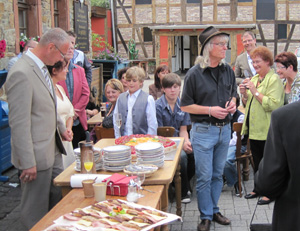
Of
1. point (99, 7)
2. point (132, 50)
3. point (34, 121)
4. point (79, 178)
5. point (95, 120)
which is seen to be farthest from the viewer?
point (132, 50)

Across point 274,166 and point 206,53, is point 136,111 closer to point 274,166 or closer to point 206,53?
point 206,53

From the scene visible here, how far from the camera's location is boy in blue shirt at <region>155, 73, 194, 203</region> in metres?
5.07

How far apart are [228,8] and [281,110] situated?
21.7m

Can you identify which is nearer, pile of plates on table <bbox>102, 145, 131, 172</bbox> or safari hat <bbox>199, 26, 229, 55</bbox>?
pile of plates on table <bbox>102, 145, 131, 172</bbox>

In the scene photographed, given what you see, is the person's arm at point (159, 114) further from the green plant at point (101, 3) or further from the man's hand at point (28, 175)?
the green plant at point (101, 3)

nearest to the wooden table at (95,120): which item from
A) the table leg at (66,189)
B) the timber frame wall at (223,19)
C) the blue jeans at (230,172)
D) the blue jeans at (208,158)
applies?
the blue jeans at (230,172)

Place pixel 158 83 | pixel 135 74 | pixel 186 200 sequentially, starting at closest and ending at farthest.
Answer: pixel 135 74 → pixel 186 200 → pixel 158 83

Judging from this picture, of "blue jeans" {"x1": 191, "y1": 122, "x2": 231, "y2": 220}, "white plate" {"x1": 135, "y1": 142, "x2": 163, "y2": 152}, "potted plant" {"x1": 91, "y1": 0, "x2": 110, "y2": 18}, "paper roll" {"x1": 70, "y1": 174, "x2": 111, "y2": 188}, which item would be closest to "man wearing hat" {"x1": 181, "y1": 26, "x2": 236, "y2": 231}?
"blue jeans" {"x1": 191, "y1": 122, "x2": 231, "y2": 220}

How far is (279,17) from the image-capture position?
22609 millimetres

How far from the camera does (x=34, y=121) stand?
3.17 meters

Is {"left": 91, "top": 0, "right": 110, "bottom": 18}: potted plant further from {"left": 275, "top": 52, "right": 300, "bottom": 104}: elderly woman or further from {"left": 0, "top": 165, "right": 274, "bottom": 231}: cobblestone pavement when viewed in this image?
{"left": 275, "top": 52, "right": 300, "bottom": 104}: elderly woman

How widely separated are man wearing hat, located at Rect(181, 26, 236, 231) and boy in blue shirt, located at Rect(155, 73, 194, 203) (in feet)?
3.30

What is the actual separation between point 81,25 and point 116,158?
28.3 ft

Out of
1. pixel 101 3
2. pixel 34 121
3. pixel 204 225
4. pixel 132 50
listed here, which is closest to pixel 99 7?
pixel 101 3
